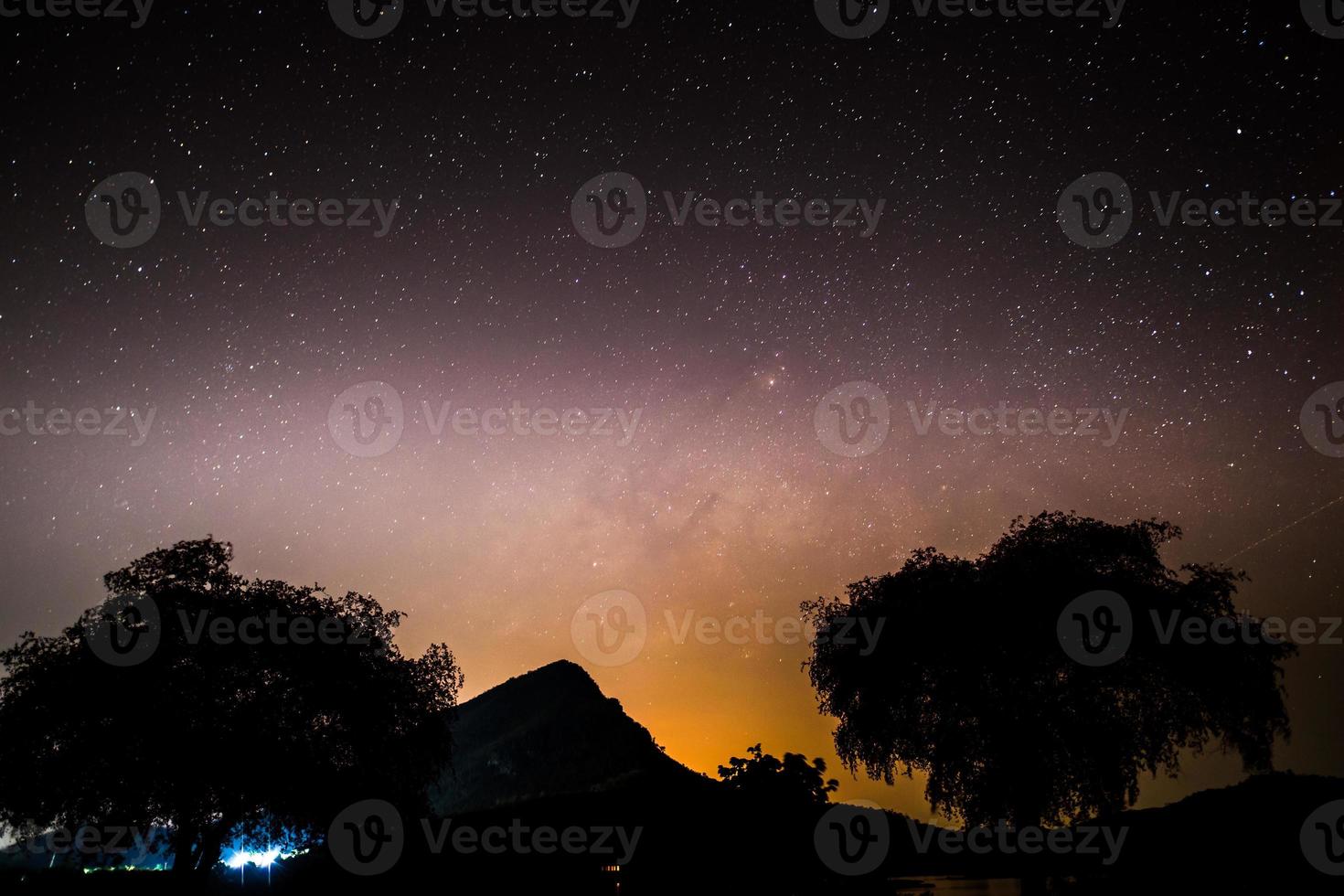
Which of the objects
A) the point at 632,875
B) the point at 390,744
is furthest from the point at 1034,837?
the point at 390,744

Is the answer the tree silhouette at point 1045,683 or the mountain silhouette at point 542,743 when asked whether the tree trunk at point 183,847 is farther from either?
the mountain silhouette at point 542,743

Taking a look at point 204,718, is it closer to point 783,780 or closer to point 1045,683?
point 783,780

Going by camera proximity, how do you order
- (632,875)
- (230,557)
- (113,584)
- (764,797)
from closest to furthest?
1. (764,797)
2. (632,875)
3. (113,584)
4. (230,557)

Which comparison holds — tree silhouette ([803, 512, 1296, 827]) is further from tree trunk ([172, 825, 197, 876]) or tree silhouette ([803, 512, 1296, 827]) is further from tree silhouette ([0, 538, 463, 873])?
tree trunk ([172, 825, 197, 876])

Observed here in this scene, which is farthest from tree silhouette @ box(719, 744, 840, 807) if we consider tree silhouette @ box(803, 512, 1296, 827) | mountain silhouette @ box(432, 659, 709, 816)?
mountain silhouette @ box(432, 659, 709, 816)

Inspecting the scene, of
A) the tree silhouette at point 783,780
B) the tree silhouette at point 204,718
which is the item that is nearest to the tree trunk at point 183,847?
the tree silhouette at point 204,718

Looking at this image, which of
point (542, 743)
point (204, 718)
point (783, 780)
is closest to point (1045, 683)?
point (783, 780)

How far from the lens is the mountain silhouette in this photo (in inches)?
4820

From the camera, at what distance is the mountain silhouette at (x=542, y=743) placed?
122 meters

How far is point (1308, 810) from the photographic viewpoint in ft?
64.7

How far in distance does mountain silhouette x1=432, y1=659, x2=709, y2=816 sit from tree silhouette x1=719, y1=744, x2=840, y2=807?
105894 millimetres

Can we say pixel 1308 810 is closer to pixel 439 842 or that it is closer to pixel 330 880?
pixel 439 842

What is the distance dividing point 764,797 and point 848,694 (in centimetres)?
2018

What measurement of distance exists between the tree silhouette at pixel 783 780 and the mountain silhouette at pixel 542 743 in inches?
4169
